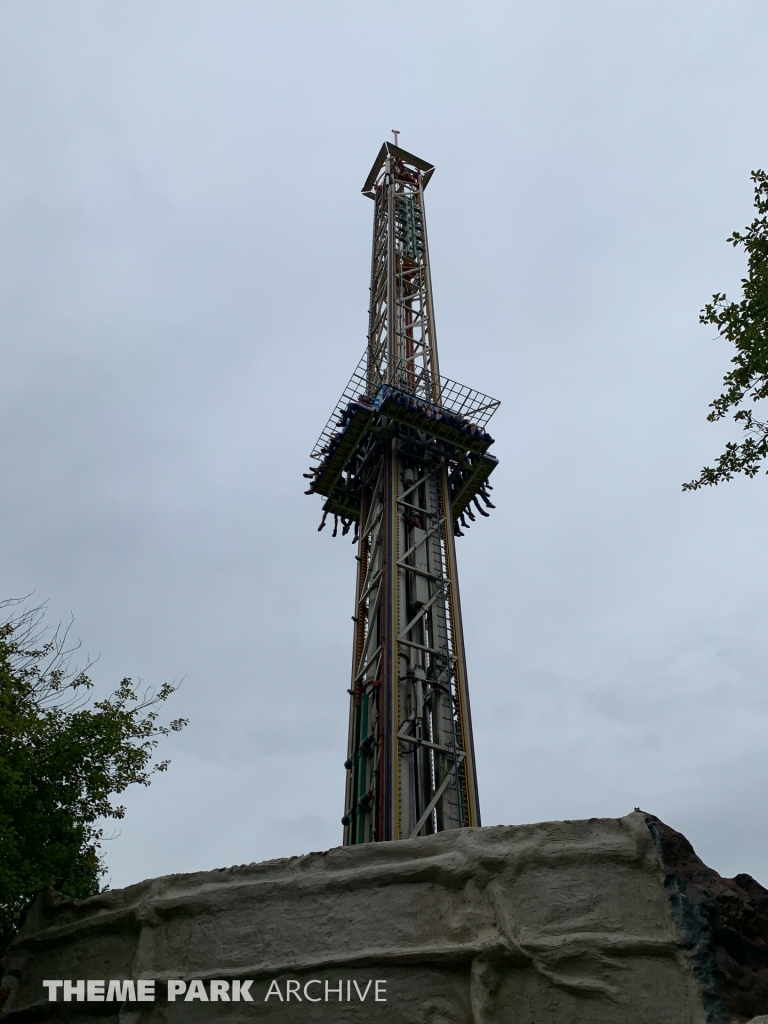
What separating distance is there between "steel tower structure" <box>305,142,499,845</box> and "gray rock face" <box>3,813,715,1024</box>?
1211cm

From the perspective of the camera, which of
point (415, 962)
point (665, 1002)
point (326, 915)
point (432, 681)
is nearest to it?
point (665, 1002)

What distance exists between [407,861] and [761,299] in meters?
7.35

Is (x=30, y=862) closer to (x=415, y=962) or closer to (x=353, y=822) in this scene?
(x=415, y=962)

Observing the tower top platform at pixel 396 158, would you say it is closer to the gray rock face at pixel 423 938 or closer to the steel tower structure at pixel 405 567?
the steel tower structure at pixel 405 567

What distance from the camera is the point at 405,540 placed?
2420 cm

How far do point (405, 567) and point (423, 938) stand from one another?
17706 millimetres

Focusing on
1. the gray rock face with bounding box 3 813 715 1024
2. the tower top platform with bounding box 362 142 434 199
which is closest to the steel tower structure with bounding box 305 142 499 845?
the tower top platform with bounding box 362 142 434 199

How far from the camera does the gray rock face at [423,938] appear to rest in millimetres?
4844

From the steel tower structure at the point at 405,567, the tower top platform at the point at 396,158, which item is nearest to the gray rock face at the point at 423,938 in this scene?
the steel tower structure at the point at 405,567

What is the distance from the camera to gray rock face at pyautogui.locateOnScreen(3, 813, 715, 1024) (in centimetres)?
484

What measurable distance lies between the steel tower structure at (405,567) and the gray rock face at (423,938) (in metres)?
12.1

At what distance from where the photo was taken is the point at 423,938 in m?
5.22

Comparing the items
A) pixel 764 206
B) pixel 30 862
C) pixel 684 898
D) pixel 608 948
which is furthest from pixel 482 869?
pixel 764 206

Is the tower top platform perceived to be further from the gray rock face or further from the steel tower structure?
the gray rock face
